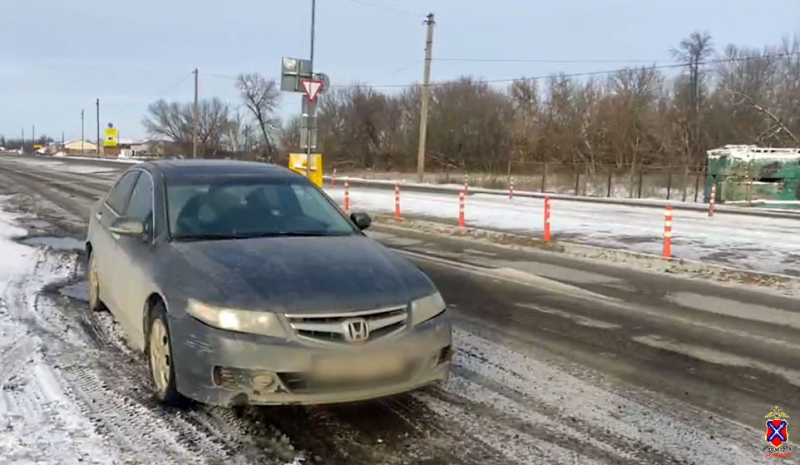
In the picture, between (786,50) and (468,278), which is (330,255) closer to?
(468,278)

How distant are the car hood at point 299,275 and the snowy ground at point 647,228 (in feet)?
29.7

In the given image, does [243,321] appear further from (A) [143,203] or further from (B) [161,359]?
(A) [143,203]

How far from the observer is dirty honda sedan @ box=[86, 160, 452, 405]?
3635mm

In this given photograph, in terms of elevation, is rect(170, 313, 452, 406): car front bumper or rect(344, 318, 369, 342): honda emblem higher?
rect(344, 318, 369, 342): honda emblem

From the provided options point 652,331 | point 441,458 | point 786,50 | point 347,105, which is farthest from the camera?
point 347,105

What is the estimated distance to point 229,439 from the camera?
3.77m

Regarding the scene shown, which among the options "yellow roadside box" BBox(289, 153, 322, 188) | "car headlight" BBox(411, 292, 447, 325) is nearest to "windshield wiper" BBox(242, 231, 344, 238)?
"car headlight" BBox(411, 292, 447, 325)

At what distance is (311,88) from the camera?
18.0m

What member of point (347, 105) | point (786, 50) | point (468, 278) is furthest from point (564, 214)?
point (347, 105)

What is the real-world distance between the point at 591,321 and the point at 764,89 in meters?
58.3

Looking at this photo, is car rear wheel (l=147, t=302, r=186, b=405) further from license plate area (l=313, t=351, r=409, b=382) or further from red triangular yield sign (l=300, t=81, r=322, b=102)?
red triangular yield sign (l=300, t=81, r=322, b=102)

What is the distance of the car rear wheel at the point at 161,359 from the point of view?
4.10m

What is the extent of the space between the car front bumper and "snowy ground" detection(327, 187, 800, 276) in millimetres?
9267

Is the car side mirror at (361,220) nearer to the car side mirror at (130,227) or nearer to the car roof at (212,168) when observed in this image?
the car roof at (212,168)
